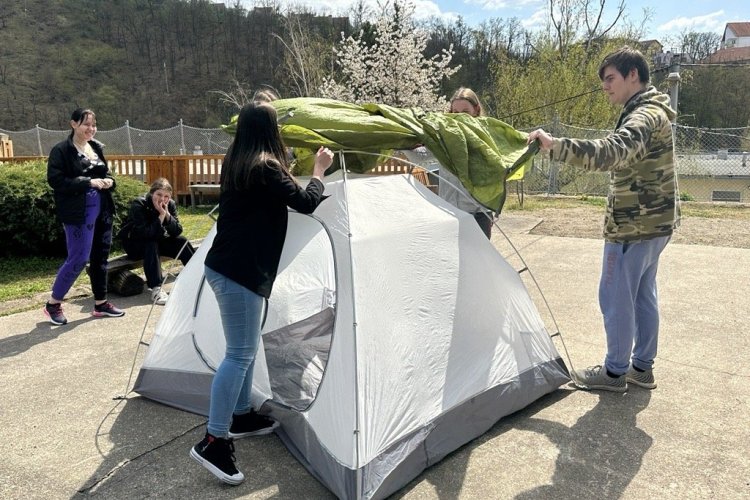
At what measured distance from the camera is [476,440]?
9.16ft

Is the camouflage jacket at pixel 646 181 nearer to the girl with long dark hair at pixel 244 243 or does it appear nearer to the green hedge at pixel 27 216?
the girl with long dark hair at pixel 244 243

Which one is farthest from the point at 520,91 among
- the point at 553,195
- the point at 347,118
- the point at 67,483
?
the point at 67,483

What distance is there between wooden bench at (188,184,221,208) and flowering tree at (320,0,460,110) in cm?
474

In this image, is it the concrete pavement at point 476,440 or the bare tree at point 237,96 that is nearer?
the concrete pavement at point 476,440

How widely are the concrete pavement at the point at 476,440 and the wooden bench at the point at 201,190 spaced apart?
719 cm

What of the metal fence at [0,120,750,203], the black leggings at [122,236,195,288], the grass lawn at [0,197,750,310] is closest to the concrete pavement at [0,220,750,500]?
the black leggings at [122,236,195,288]

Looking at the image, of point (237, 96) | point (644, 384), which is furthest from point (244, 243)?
point (237, 96)

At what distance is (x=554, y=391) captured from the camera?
330cm

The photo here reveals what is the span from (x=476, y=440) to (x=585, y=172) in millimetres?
13082

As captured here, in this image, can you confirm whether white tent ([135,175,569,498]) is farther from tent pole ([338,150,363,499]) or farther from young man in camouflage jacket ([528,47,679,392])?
young man in camouflage jacket ([528,47,679,392])

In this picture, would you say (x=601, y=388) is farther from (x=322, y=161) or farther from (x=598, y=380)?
(x=322, y=161)

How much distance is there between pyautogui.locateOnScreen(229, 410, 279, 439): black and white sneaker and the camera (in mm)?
2803

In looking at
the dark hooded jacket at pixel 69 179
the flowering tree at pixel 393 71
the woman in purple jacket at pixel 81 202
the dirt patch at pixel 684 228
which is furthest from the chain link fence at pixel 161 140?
the dark hooded jacket at pixel 69 179

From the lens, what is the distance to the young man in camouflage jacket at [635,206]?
9.54ft
